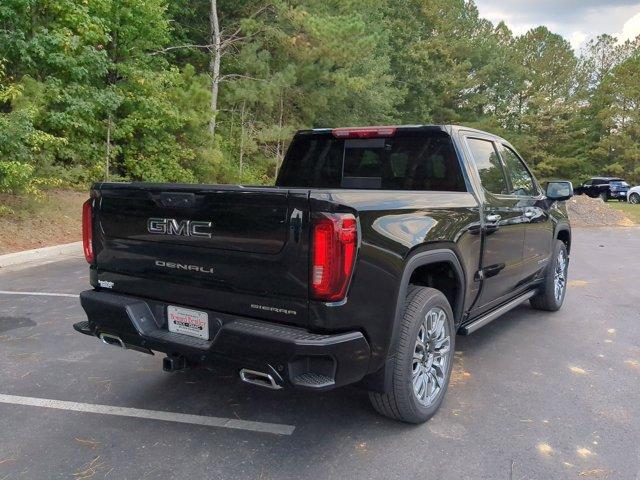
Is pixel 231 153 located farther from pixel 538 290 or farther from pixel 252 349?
pixel 252 349

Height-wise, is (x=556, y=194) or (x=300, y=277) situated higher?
(x=556, y=194)

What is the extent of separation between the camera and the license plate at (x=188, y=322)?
287cm

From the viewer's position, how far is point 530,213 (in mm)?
4859

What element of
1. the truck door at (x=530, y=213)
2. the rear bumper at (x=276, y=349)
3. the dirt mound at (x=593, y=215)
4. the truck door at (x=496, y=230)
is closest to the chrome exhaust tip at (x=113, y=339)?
the rear bumper at (x=276, y=349)

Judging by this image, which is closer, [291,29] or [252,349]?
[252,349]

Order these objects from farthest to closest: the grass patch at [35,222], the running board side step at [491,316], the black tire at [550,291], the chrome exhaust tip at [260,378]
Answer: the grass patch at [35,222], the black tire at [550,291], the running board side step at [491,316], the chrome exhaust tip at [260,378]

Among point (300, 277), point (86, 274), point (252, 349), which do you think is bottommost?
point (86, 274)

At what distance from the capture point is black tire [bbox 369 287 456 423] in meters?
2.93

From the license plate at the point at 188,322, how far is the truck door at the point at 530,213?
3114mm

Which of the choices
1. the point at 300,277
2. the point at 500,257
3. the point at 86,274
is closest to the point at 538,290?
the point at 500,257

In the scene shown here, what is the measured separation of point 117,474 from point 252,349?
958 mm

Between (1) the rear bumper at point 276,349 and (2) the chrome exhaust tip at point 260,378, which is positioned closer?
(1) the rear bumper at point 276,349

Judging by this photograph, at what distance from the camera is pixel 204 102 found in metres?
16.2

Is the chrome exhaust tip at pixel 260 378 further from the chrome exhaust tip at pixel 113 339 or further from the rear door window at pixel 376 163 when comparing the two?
the rear door window at pixel 376 163
